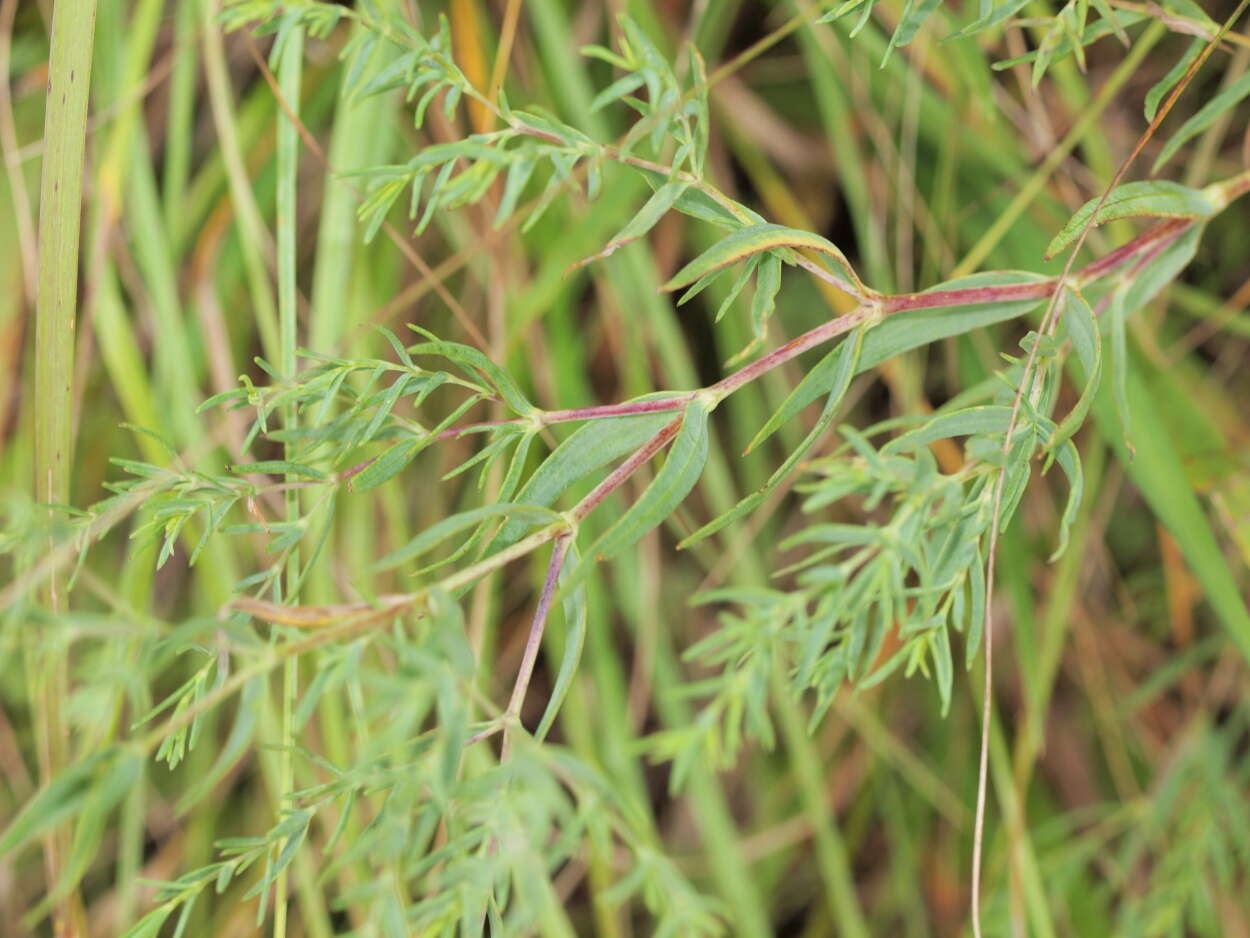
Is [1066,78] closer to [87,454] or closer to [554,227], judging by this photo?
[554,227]

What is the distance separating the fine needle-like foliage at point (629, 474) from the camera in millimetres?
373

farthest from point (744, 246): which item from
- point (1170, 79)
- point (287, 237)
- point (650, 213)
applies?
point (287, 237)

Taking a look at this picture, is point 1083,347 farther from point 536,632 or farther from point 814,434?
point 536,632

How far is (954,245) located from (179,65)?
2.14ft

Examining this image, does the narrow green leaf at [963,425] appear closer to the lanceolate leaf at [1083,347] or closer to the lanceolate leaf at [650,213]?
the lanceolate leaf at [1083,347]

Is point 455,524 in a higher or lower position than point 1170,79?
lower

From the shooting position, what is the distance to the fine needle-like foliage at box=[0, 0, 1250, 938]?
373mm

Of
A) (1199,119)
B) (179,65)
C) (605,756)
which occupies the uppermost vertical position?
(179,65)

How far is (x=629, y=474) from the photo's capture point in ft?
1.37

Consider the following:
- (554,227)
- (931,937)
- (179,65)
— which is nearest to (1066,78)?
(554,227)

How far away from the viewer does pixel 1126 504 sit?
1072mm

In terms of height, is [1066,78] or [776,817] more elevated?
[1066,78]

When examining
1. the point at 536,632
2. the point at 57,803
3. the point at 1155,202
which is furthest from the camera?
the point at 1155,202

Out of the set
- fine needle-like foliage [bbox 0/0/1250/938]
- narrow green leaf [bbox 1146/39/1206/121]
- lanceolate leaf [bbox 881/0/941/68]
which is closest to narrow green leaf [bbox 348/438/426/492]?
fine needle-like foliage [bbox 0/0/1250/938]
